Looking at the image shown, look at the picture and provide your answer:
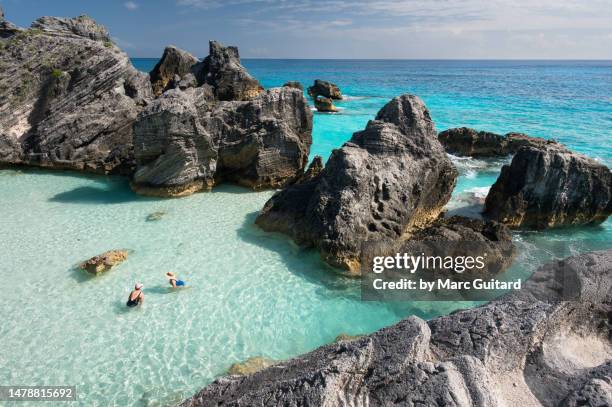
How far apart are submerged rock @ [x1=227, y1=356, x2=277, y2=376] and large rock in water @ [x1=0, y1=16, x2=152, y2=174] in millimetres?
A: 15385

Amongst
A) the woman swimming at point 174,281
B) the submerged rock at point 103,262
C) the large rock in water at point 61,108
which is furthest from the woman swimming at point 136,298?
the large rock in water at point 61,108

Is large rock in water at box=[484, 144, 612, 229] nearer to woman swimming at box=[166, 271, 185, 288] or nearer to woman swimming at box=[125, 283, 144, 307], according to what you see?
woman swimming at box=[166, 271, 185, 288]

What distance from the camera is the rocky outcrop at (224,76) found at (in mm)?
34562

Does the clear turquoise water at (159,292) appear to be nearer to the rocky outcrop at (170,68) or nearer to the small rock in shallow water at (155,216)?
the small rock in shallow water at (155,216)

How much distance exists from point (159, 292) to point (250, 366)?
4111 millimetres

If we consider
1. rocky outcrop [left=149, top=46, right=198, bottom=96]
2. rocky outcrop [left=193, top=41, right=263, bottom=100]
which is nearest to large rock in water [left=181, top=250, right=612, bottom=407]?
rocky outcrop [left=193, top=41, right=263, bottom=100]

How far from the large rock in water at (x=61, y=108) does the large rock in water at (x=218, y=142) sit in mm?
4518

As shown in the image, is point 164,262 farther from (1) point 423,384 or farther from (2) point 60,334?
(1) point 423,384

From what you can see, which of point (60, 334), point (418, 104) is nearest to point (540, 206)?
point (418, 104)

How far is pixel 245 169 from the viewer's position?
1953 centimetres

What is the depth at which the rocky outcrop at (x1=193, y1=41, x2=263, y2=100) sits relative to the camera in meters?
34.6

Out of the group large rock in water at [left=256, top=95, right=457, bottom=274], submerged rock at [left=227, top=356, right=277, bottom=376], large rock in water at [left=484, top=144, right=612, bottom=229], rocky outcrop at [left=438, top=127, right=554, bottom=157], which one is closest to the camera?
submerged rock at [left=227, top=356, right=277, bottom=376]

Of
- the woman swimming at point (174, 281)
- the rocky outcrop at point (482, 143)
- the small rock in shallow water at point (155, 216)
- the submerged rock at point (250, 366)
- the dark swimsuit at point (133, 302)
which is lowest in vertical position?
the submerged rock at point (250, 366)

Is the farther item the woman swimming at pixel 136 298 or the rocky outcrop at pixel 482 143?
the rocky outcrop at pixel 482 143
